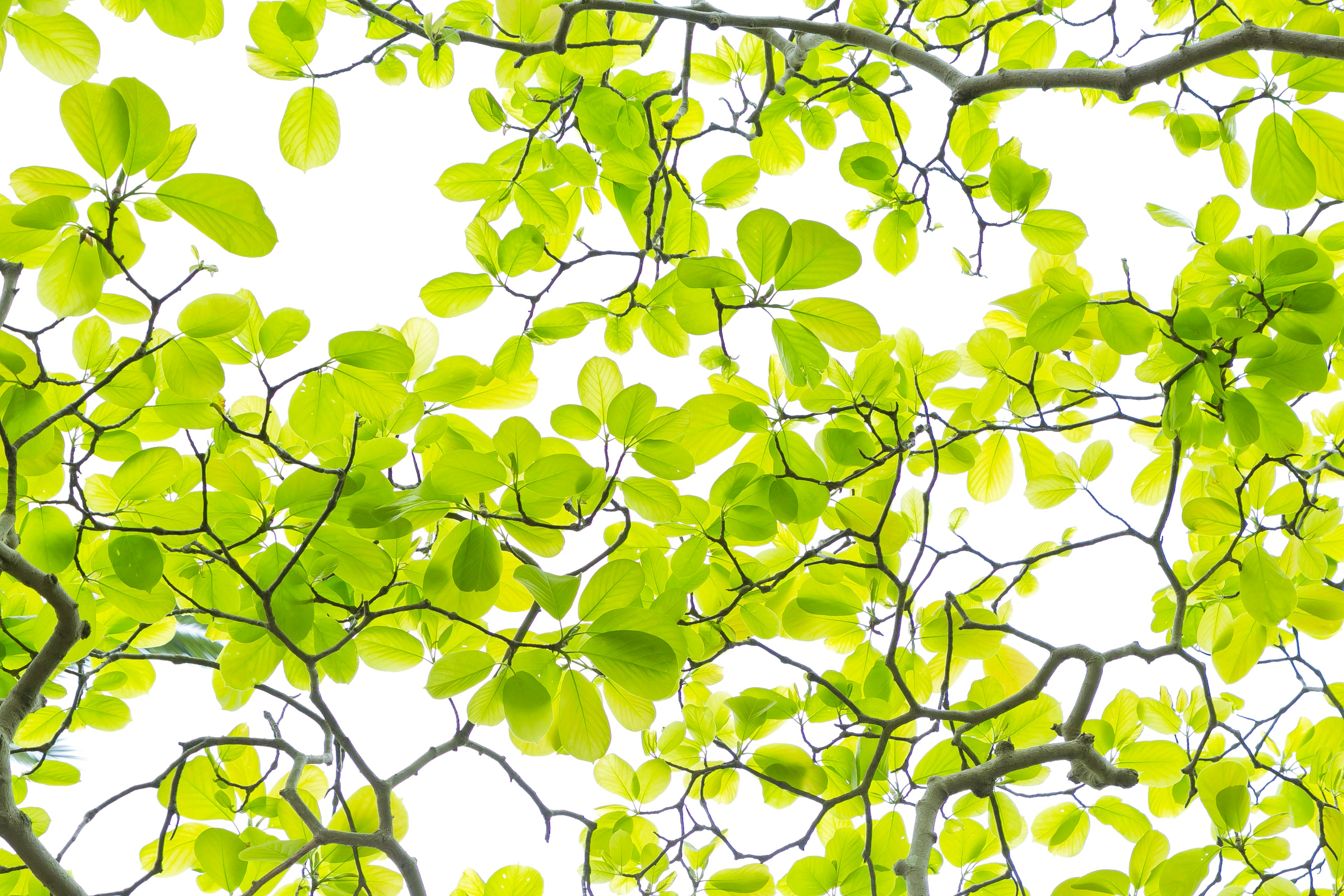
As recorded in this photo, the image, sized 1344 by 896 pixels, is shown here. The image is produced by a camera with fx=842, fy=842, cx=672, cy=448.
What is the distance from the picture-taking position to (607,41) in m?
1.20

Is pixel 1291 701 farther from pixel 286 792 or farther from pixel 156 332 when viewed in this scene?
pixel 156 332

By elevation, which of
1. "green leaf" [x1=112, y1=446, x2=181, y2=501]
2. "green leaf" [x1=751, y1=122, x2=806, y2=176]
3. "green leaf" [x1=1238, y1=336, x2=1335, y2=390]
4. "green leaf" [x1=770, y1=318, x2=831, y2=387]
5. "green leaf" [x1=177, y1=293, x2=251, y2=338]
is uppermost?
"green leaf" [x1=751, y1=122, x2=806, y2=176]

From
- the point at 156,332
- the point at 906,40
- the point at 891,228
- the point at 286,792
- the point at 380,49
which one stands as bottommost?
the point at 286,792

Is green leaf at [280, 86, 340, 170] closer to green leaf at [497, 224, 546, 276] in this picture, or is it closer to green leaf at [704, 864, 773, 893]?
green leaf at [497, 224, 546, 276]

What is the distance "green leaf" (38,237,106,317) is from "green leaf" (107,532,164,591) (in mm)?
254

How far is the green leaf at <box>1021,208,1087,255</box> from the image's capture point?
1.23 metres

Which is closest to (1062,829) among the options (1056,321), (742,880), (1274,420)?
(742,880)

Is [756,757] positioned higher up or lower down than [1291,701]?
lower down

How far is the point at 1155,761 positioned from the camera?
4.40 feet

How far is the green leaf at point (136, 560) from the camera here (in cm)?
93

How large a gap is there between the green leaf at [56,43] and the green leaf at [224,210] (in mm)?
282

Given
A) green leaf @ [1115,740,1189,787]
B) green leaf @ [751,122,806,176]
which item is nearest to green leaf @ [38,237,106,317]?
green leaf @ [751,122,806,176]

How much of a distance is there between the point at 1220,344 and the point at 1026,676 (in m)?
0.67

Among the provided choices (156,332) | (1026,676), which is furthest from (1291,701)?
(156,332)
